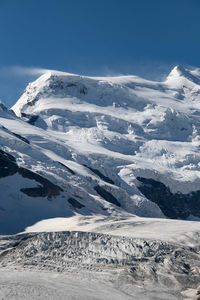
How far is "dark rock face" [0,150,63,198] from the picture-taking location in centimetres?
16950

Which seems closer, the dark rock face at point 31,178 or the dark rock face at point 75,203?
the dark rock face at point 31,178

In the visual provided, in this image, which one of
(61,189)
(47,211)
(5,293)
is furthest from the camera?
(61,189)

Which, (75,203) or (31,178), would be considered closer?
(75,203)

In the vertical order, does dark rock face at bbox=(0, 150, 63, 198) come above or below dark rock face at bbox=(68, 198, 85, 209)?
above

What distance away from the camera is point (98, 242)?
117688 mm

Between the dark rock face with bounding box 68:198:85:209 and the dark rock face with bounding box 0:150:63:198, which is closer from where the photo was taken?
the dark rock face with bounding box 0:150:63:198

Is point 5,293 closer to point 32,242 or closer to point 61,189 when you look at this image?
point 32,242

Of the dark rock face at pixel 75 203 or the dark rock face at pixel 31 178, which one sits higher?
the dark rock face at pixel 31 178

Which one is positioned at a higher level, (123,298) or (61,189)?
(61,189)

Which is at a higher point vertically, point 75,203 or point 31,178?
point 31,178

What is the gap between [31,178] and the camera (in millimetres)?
177125

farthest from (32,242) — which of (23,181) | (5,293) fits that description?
(23,181)

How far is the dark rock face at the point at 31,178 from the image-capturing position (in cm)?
16950

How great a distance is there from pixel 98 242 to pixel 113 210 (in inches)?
2488
